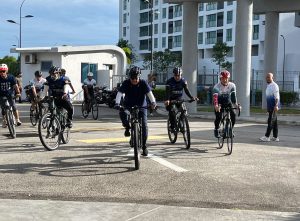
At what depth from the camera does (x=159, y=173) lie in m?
8.84

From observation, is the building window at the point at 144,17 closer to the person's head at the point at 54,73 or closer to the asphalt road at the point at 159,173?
the asphalt road at the point at 159,173

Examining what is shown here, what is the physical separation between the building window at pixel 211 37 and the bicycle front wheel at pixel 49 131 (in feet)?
254

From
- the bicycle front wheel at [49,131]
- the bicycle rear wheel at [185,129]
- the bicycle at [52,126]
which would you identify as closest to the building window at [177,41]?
the bicycle rear wheel at [185,129]

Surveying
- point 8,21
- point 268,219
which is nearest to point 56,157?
point 268,219

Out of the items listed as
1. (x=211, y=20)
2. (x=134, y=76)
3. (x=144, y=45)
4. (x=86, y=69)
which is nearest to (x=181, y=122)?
(x=134, y=76)

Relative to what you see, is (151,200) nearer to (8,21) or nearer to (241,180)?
(241,180)

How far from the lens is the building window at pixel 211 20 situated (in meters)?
88.1

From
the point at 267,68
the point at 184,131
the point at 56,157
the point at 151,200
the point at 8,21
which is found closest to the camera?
the point at 151,200

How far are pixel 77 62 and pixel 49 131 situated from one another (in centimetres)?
2475

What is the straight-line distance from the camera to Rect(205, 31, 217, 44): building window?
8718cm

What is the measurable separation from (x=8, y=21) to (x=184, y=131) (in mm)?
46637

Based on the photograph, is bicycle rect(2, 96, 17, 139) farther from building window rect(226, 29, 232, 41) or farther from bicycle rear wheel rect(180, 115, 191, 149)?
building window rect(226, 29, 232, 41)

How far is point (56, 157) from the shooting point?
10.3 m

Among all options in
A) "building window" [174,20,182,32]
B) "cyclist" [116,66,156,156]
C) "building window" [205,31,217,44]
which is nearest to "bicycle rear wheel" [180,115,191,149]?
"cyclist" [116,66,156,156]
